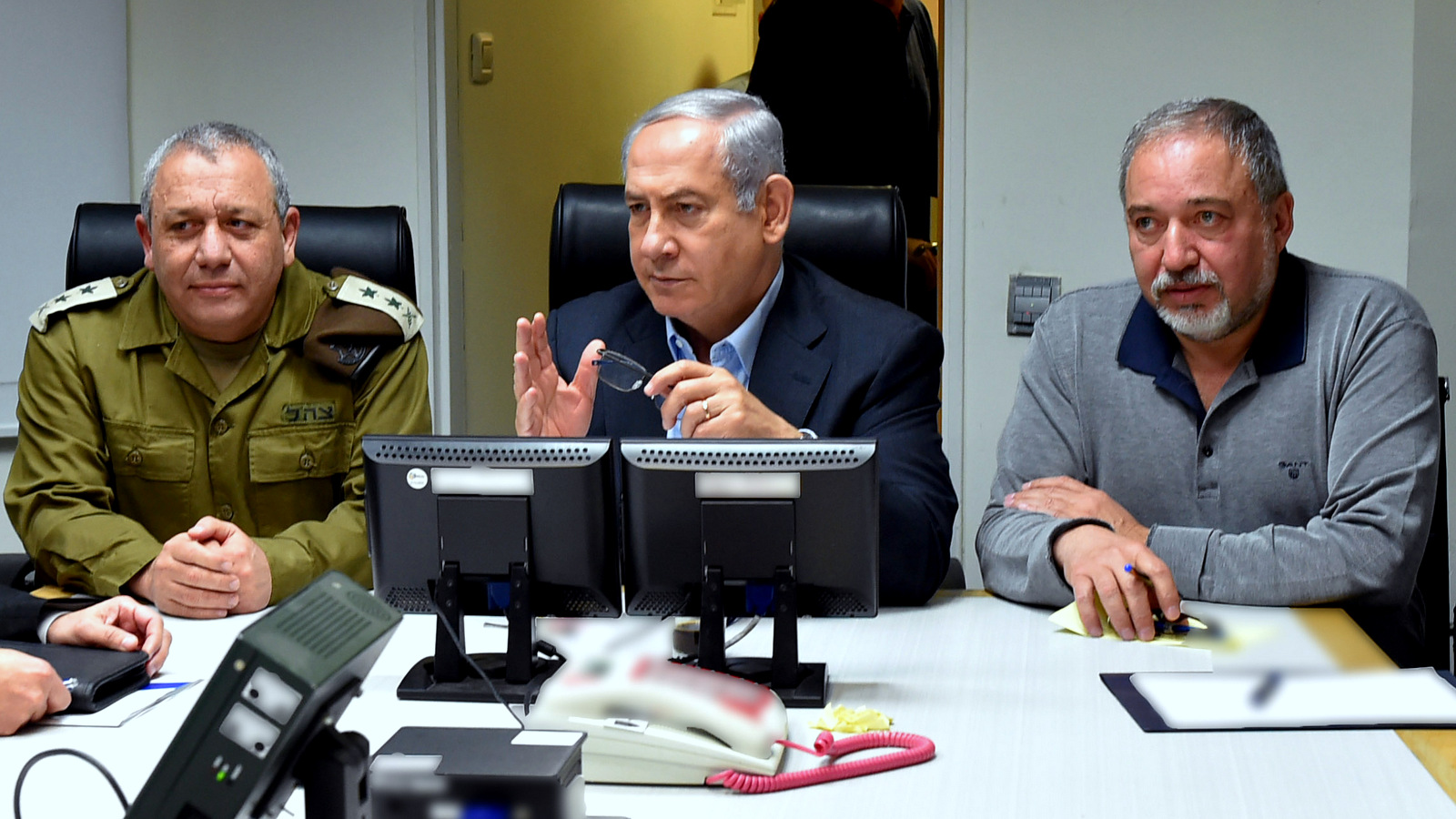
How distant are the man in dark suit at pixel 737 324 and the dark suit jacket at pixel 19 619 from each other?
620 mm

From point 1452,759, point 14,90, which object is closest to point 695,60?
point 14,90

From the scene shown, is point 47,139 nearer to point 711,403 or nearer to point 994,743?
point 711,403

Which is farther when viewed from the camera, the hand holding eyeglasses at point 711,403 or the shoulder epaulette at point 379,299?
the shoulder epaulette at point 379,299

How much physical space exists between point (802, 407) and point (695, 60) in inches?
142

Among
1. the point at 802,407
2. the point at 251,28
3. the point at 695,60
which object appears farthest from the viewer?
the point at 695,60

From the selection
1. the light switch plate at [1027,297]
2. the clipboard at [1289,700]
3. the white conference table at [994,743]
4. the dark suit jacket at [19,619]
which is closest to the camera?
the white conference table at [994,743]

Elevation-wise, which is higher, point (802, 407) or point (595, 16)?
point (595, 16)

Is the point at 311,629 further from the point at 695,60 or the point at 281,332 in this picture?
the point at 695,60

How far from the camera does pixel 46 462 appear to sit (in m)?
2.04

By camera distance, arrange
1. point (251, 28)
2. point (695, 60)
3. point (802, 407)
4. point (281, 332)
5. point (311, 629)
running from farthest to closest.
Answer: point (695, 60)
point (251, 28)
point (281, 332)
point (802, 407)
point (311, 629)

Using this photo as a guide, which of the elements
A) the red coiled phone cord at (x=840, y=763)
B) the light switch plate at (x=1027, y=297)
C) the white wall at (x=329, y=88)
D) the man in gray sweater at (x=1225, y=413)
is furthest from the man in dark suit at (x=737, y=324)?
the white wall at (x=329, y=88)

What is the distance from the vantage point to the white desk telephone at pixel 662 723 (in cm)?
117

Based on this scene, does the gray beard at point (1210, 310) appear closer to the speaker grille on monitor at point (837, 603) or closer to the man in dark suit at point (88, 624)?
the speaker grille on monitor at point (837, 603)

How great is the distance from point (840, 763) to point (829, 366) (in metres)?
0.90
